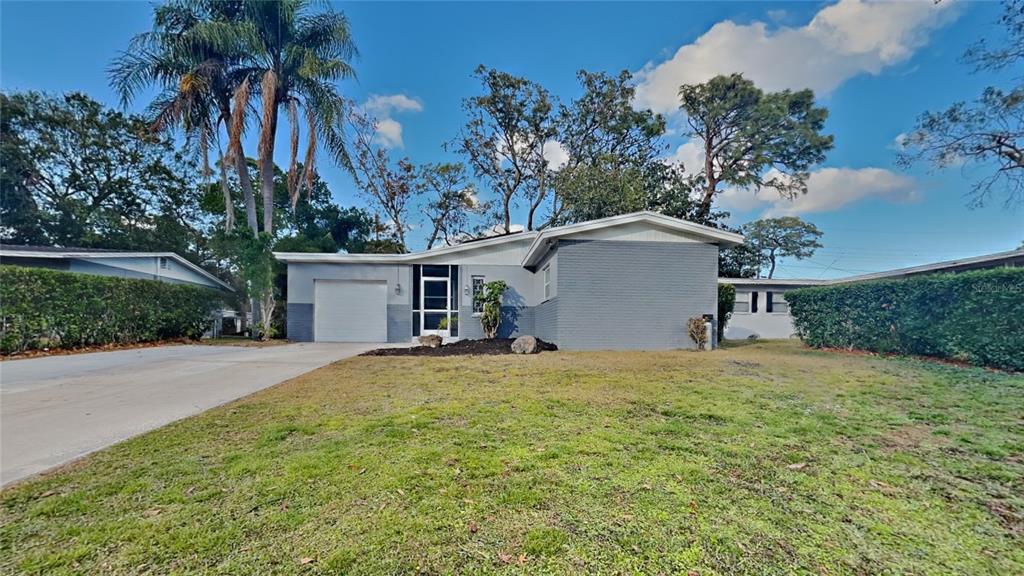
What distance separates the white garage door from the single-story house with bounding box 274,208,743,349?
0.11 ft

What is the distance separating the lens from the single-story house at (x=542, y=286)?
34.8 ft

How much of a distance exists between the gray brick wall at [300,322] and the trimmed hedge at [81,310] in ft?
10.8

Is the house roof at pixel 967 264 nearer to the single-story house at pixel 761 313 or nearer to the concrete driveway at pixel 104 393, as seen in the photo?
the single-story house at pixel 761 313

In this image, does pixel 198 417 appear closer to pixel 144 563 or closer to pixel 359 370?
pixel 144 563

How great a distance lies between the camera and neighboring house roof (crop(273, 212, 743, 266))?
10.4 metres

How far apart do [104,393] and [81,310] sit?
6836 mm

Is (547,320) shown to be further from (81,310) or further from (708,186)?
(708,186)

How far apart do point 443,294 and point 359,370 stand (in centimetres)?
694

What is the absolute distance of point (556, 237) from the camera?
10531 millimetres

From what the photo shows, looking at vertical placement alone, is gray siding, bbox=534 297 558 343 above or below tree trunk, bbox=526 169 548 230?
below

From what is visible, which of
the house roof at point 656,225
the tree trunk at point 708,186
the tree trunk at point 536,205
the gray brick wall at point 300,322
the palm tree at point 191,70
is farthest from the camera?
the tree trunk at point 536,205

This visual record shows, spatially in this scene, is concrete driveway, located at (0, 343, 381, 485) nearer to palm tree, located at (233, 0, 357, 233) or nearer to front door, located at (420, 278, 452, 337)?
front door, located at (420, 278, 452, 337)

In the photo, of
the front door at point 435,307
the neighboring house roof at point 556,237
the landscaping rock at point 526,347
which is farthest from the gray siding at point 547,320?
the front door at point 435,307

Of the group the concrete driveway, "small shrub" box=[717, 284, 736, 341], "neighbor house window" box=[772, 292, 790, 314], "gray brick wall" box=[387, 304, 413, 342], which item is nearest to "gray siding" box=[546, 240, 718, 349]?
"small shrub" box=[717, 284, 736, 341]
